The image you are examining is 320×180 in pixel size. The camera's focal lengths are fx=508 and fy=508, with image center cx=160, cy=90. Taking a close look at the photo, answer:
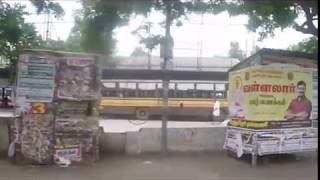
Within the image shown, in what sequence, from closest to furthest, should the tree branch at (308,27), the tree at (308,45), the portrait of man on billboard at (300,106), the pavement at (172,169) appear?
the pavement at (172,169) → the portrait of man on billboard at (300,106) → the tree branch at (308,27) → the tree at (308,45)

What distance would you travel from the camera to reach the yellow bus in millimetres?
28344

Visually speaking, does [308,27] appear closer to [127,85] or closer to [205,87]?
[205,87]

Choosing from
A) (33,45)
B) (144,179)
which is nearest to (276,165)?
(144,179)

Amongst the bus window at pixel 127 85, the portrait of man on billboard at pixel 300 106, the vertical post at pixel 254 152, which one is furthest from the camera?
the bus window at pixel 127 85

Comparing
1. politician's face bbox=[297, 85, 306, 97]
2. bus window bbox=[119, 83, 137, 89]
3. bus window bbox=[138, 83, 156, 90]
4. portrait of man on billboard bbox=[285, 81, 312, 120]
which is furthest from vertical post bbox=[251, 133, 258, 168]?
bus window bbox=[119, 83, 137, 89]

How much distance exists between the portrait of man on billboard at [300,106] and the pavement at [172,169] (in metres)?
1.06

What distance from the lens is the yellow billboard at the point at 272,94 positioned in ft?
35.7

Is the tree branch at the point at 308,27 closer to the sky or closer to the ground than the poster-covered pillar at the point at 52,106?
closer to the sky

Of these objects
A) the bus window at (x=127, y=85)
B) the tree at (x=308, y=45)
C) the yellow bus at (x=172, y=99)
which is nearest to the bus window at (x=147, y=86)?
the yellow bus at (x=172, y=99)

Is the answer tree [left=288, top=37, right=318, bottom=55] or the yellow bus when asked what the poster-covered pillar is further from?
the yellow bus

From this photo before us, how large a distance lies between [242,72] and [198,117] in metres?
17.6

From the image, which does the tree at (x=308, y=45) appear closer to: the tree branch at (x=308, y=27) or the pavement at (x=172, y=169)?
the tree branch at (x=308, y=27)

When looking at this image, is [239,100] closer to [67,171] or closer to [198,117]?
[67,171]

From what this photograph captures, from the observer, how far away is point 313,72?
37.9ft
